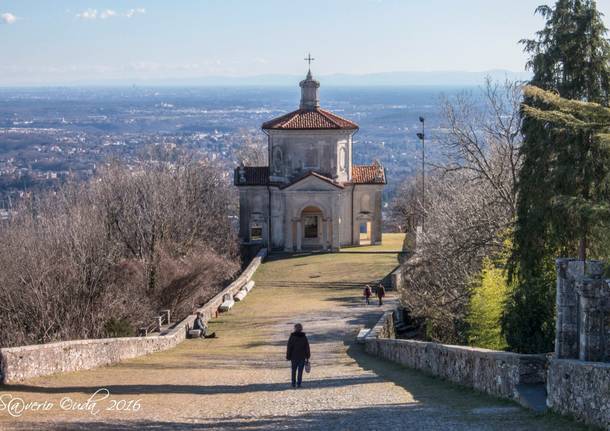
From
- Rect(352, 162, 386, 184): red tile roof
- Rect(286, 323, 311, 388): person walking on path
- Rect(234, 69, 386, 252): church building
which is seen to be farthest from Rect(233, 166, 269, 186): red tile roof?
Rect(286, 323, 311, 388): person walking on path

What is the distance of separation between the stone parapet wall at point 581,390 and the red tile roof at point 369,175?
46.2 metres

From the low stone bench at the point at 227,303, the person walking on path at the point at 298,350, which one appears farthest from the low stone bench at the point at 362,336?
the person walking on path at the point at 298,350

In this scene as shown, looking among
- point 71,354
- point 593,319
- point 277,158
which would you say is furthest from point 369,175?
point 593,319

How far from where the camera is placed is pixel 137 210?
4925 centimetres

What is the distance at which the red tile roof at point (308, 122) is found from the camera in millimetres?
62156

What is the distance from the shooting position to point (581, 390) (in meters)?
15.7

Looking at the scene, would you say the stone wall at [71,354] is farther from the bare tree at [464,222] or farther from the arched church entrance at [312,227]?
the arched church entrance at [312,227]

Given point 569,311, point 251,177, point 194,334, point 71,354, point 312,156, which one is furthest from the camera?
point 251,177

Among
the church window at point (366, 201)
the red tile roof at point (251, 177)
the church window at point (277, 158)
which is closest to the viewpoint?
the church window at point (277, 158)

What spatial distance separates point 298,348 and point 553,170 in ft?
23.2

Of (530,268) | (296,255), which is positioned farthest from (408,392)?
(296,255)

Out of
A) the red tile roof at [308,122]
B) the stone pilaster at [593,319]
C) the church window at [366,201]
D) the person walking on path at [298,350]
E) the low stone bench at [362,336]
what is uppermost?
the red tile roof at [308,122]

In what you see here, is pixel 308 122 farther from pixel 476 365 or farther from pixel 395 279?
pixel 476 365

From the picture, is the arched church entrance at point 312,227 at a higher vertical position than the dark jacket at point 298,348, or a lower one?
lower
